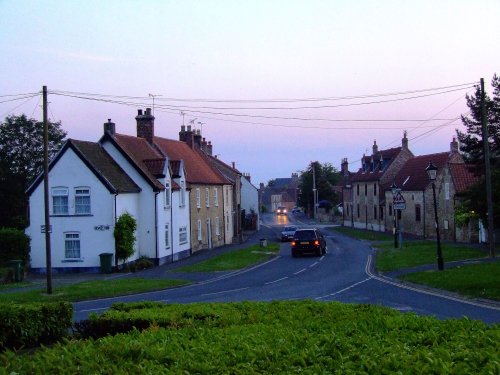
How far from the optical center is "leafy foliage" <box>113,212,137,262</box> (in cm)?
3831

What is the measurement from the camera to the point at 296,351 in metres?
6.99

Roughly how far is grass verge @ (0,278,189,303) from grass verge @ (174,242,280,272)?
604 cm

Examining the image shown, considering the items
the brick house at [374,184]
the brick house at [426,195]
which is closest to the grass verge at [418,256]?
the brick house at [426,195]

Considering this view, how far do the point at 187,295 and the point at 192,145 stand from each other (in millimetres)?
37643

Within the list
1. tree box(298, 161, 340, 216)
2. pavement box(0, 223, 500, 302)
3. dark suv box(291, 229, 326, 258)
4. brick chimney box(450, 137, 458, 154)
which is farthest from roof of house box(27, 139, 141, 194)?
tree box(298, 161, 340, 216)

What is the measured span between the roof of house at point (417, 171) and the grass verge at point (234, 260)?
1706 cm

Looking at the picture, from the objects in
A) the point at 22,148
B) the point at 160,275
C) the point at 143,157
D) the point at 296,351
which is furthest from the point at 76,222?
the point at 296,351

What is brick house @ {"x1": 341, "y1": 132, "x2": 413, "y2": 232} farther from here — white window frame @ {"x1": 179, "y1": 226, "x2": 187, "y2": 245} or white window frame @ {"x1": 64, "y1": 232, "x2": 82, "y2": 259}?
white window frame @ {"x1": 64, "y1": 232, "x2": 82, "y2": 259}

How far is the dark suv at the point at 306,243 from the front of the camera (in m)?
45.8

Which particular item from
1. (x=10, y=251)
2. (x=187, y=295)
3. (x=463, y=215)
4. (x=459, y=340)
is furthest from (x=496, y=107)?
(x=459, y=340)

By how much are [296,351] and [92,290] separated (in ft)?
72.8

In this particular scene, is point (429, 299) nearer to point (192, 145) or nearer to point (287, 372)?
point (287, 372)

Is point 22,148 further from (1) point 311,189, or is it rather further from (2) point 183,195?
(1) point 311,189

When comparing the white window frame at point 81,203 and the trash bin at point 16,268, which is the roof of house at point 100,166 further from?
the trash bin at point 16,268
